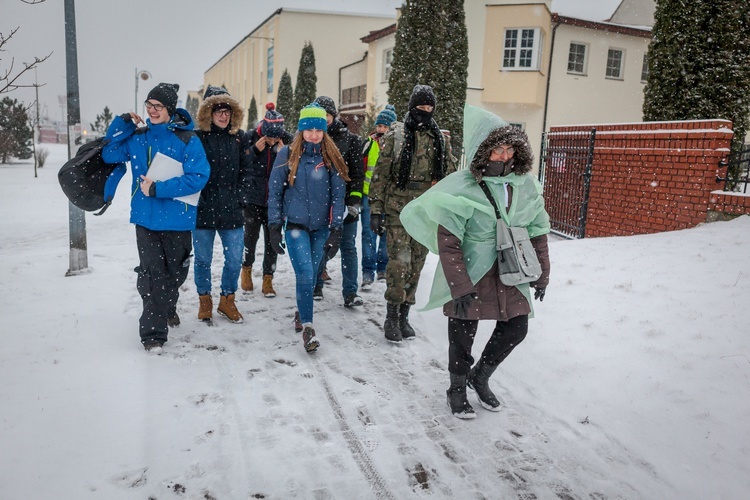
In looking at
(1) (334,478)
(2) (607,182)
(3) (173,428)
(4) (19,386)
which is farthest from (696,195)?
(4) (19,386)

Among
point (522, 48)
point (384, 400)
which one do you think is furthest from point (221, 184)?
point (522, 48)

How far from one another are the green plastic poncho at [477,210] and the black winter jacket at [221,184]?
240 cm

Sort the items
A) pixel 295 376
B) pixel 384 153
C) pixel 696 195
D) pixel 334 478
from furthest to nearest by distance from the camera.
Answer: pixel 696 195, pixel 384 153, pixel 295 376, pixel 334 478

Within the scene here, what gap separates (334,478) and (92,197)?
130 inches

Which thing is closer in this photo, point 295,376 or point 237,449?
point 237,449

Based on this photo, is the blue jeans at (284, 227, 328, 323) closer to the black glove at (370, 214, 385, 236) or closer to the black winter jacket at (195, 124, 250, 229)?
the black glove at (370, 214, 385, 236)

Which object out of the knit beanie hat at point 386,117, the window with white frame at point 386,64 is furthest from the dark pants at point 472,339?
the window with white frame at point 386,64

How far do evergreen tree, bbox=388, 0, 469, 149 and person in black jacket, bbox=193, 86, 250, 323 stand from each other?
10606 mm

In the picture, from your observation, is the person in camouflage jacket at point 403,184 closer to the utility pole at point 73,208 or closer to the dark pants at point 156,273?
the dark pants at point 156,273

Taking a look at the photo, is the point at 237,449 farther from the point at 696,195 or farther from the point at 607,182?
the point at 607,182

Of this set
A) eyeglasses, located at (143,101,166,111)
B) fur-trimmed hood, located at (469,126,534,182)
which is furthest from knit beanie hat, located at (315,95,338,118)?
fur-trimmed hood, located at (469,126,534,182)

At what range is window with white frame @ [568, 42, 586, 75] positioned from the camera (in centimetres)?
2350

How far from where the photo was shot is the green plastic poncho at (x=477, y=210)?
338 centimetres

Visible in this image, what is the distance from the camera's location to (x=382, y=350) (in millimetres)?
4820
